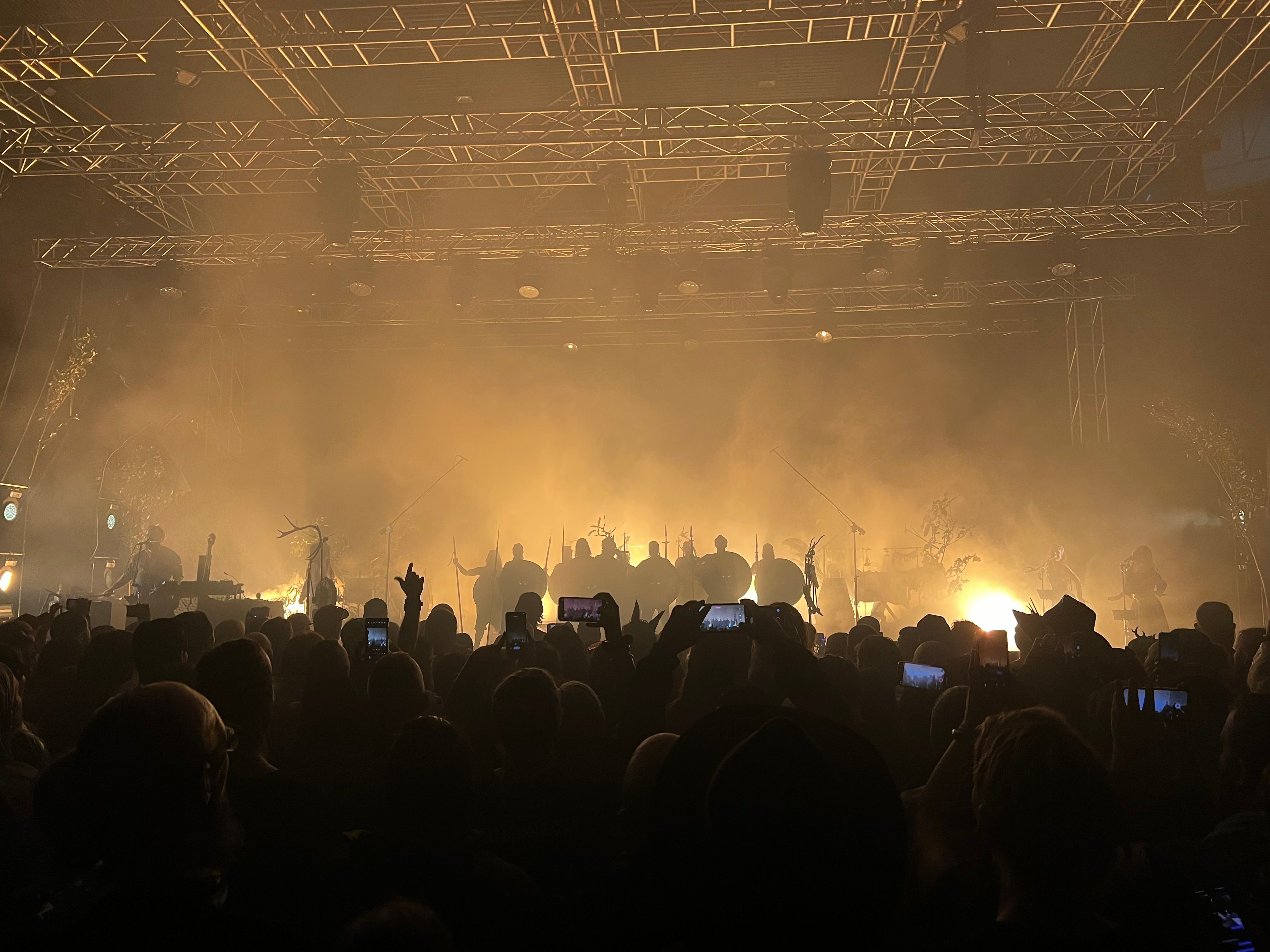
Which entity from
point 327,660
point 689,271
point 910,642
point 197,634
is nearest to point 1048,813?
point 327,660

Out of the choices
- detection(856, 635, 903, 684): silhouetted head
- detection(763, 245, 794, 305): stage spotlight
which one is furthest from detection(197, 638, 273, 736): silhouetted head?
detection(763, 245, 794, 305): stage spotlight

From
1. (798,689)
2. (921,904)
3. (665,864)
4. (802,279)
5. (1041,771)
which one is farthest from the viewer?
(802,279)

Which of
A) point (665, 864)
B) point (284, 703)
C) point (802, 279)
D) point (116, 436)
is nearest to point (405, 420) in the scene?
point (116, 436)

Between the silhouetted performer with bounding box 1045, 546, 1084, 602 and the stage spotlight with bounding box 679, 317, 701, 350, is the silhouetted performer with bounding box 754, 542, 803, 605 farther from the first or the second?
the stage spotlight with bounding box 679, 317, 701, 350

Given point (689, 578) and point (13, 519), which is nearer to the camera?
point (13, 519)

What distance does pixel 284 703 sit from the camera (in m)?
4.13

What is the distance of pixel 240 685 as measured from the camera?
2.64 metres

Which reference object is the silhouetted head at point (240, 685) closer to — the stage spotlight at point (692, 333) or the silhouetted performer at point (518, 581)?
the silhouetted performer at point (518, 581)

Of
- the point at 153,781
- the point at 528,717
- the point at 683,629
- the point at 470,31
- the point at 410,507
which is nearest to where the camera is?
the point at 153,781

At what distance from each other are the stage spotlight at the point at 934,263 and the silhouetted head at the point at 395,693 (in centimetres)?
1115

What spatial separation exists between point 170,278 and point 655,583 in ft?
28.6

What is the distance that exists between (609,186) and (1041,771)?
34.3 feet

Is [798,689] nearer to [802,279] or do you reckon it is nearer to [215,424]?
[802,279]

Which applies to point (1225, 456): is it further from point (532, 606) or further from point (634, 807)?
point (634, 807)
